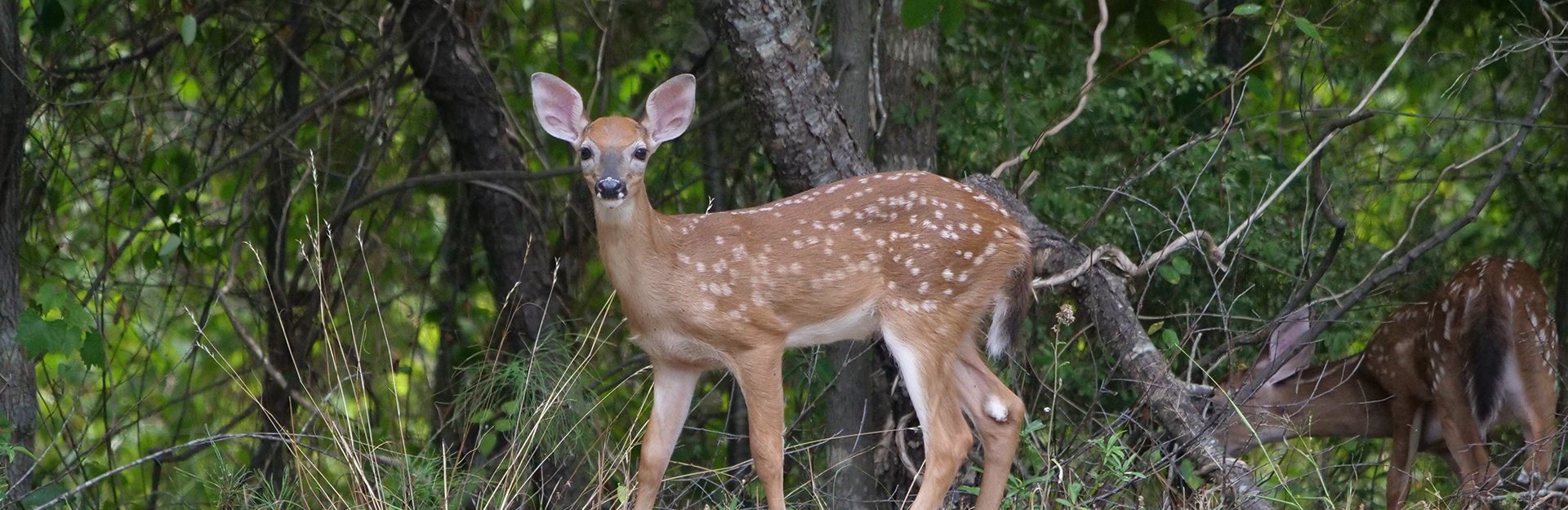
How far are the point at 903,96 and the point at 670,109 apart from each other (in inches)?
58.2

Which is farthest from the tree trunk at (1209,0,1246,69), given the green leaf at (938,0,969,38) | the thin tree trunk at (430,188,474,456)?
the thin tree trunk at (430,188,474,456)

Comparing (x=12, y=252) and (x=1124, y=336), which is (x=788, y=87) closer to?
(x=1124, y=336)

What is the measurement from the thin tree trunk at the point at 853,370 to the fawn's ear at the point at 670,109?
108cm

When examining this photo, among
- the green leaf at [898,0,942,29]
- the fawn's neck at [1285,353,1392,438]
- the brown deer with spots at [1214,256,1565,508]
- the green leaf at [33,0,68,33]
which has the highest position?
the green leaf at [33,0,68,33]

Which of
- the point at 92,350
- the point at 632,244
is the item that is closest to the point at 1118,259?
the point at 632,244

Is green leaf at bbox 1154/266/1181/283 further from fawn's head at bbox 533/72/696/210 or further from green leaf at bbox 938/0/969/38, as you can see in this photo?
fawn's head at bbox 533/72/696/210

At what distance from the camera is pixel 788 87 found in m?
4.92

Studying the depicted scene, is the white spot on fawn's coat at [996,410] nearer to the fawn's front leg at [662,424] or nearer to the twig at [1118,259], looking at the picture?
the twig at [1118,259]

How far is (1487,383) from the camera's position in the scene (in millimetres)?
6016

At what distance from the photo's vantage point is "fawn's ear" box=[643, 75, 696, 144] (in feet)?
14.3

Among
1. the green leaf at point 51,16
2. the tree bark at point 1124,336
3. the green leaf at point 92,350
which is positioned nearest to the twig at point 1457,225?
the tree bark at point 1124,336

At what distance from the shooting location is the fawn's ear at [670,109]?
437 centimetres

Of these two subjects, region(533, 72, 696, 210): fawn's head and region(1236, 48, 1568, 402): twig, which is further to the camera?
region(1236, 48, 1568, 402): twig

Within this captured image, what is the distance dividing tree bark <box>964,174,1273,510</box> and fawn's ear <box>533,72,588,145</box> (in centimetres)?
153
